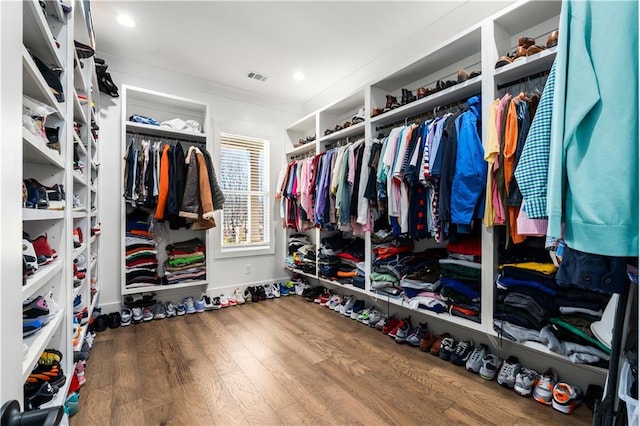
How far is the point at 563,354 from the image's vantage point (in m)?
1.49

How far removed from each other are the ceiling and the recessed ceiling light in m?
0.04

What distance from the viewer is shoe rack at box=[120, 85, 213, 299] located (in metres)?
2.80

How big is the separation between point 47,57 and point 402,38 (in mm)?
2553

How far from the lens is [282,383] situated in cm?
171

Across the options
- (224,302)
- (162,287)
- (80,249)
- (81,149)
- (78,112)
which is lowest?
(224,302)

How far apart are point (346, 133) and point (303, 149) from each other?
835mm

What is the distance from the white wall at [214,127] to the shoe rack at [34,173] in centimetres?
110

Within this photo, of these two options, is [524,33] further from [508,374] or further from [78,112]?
[78,112]

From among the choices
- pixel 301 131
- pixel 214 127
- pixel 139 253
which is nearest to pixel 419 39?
pixel 301 131

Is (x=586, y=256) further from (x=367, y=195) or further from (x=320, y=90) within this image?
(x=320, y=90)

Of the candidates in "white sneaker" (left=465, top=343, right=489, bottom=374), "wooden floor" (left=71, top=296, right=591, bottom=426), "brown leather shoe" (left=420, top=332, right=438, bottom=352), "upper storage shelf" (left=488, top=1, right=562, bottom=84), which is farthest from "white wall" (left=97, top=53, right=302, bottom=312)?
"upper storage shelf" (left=488, top=1, right=562, bottom=84)

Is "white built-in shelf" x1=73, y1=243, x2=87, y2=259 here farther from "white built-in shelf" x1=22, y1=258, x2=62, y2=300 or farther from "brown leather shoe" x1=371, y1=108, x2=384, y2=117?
"brown leather shoe" x1=371, y1=108, x2=384, y2=117

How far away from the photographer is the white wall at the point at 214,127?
286 centimetres

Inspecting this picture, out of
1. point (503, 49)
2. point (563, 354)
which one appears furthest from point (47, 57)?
point (563, 354)
